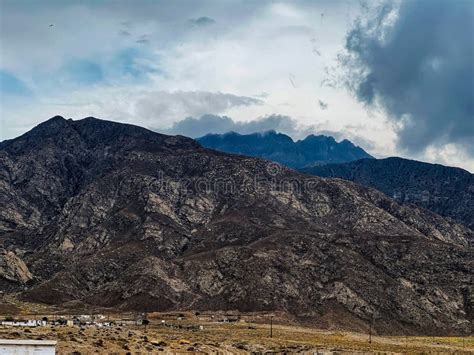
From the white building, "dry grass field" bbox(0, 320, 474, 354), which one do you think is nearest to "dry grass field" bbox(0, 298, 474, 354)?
"dry grass field" bbox(0, 320, 474, 354)

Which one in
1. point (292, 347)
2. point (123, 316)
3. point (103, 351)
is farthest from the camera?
point (123, 316)

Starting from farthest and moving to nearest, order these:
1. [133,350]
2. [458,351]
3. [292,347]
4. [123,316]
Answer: [123,316] < [458,351] < [292,347] < [133,350]

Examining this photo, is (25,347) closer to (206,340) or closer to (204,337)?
(206,340)

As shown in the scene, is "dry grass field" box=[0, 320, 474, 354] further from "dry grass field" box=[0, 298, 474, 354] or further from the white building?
the white building

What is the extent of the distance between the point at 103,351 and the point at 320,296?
148m

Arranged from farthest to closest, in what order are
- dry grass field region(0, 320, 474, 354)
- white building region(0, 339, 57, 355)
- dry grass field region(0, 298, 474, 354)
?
dry grass field region(0, 298, 474, 354)
dry grass field region(0, 320, 474, 354)
white building region(0, 339, 57, 355)

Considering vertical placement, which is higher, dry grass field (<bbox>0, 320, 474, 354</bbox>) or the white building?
the white building

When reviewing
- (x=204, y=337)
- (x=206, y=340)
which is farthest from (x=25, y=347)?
(x=204, y=337)

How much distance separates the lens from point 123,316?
7087 inches

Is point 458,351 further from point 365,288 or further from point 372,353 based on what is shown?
point 365,288

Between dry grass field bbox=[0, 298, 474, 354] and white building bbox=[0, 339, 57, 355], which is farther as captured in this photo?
dry grass field bbox=[0, 298, 474, 354]

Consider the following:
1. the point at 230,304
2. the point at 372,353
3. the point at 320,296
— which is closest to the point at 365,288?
the point at 320,296

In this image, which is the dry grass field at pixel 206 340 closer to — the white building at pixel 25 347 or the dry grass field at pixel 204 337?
the dry grass field at pixel 204 337

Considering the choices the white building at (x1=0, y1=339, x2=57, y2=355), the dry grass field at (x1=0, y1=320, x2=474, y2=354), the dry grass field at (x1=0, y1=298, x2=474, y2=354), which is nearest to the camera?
the white building at (x1=0, y1=339, x2=57, y2=355)
